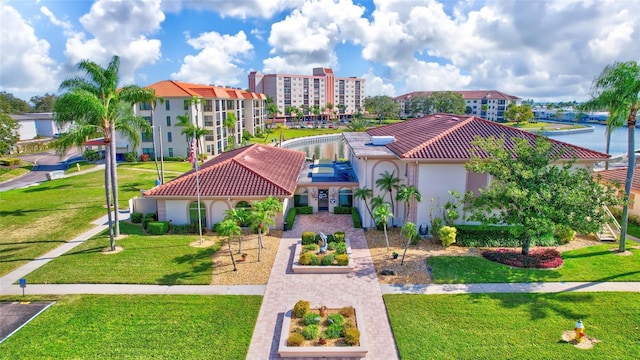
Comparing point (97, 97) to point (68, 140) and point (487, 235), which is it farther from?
point (487, 235)

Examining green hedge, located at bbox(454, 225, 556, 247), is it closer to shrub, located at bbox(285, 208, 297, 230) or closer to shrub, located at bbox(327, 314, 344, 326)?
shrub, located at bbox(285, 208, 297, 230)

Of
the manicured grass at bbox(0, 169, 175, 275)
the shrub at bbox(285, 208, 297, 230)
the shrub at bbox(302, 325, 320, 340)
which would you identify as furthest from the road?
the shrub at bbox(302, 325, 320, 340)

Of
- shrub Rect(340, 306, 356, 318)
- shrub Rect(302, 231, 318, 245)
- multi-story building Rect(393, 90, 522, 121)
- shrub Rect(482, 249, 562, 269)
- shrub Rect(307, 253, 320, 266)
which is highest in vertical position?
multi-story building Rect(393, 90, 522, 121)

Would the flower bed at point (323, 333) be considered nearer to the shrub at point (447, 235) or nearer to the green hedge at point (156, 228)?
the shrub at point (447, 235)

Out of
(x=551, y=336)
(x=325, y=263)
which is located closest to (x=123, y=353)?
(x=325, y=263)

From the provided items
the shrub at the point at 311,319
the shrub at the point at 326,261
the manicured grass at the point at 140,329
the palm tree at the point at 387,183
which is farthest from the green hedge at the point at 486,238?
the manicured grass at the point at 140,329
